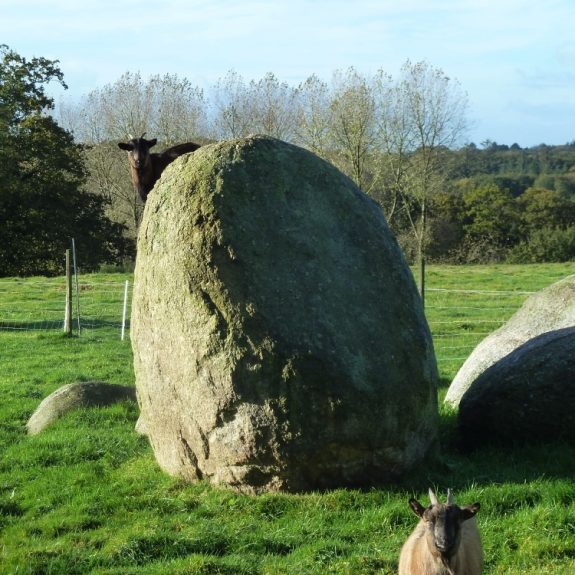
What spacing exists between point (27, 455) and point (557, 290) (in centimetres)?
762

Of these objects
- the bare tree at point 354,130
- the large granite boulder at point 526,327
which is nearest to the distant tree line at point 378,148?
the bare tree at point 354,130

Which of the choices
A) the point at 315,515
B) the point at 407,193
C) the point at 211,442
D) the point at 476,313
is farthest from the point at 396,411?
the point at 407,193

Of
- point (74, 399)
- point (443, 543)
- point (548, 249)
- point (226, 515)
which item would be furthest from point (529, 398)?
point (548, 249)

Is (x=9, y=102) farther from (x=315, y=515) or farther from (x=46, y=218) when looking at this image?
(x=315, y=515)

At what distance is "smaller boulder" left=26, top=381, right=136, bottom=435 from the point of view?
13117 millimetres

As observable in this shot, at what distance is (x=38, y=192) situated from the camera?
36.6 meters

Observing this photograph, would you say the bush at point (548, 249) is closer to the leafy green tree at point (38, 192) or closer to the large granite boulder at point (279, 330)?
the leafy green tree at point (38, 192)

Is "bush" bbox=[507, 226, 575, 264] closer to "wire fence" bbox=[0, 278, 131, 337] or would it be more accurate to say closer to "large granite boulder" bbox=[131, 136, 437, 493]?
"wire fence" bbox=[0, 278, 131, 337]

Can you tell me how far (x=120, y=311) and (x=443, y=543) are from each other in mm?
22328

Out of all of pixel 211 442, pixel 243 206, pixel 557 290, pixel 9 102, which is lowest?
pixel 211 442

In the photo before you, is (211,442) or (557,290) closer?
(211,442)

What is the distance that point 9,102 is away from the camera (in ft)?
124

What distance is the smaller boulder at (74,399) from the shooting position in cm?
1312

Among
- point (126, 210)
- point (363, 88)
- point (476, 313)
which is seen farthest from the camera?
point (126, 210)
